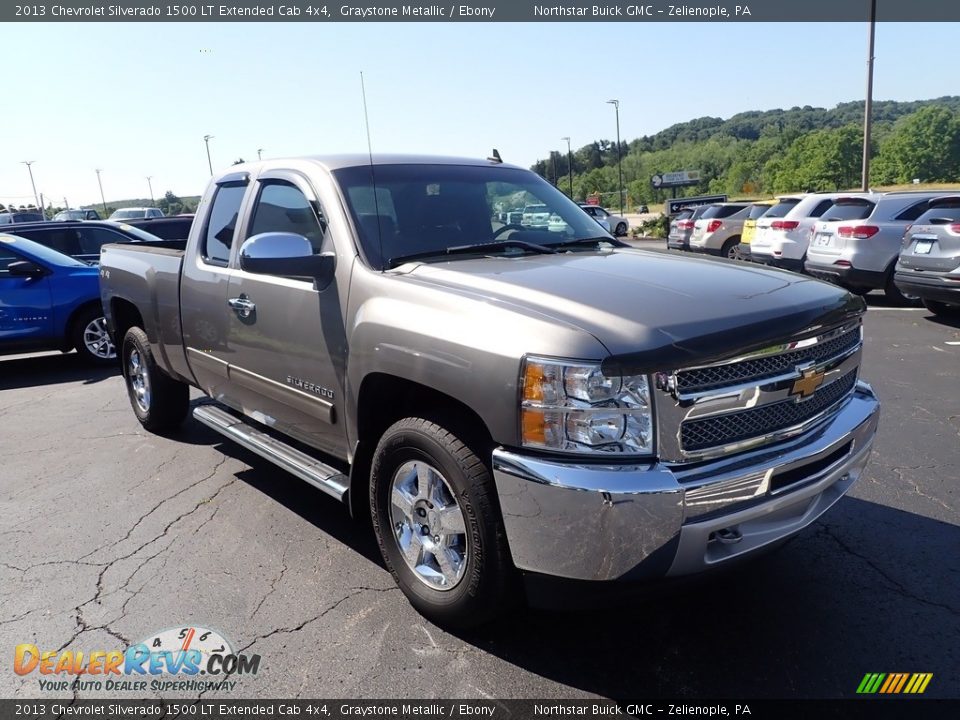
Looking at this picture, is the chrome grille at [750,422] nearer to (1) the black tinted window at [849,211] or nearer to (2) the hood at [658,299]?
(2) the hood at [658,299]

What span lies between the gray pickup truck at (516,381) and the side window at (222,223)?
154 millimetres

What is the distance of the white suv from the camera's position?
12836 mm

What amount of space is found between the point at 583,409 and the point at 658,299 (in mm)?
586

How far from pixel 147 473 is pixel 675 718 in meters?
3.91

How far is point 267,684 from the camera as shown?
8.77 ft

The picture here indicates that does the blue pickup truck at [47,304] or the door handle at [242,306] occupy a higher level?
the door handle at [242,306]

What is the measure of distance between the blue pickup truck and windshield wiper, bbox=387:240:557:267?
6948 mm

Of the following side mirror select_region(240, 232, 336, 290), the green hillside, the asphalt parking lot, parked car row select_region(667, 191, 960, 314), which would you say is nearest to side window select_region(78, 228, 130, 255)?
the asphalt parking lot

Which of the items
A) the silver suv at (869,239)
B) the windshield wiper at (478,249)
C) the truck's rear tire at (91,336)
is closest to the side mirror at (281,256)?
the windshield wiper at (478,249)

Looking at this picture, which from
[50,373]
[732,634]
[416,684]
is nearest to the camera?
[416,684]

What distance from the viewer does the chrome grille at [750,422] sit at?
2391mm

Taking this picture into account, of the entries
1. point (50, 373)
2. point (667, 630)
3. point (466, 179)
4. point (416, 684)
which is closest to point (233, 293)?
point (466, 179)

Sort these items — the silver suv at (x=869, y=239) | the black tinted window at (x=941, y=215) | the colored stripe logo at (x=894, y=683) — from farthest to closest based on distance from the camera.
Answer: the silver suv at (x=869, y=239)
the black tinted window at (x=941, y=215)
the colored stripe logo at (x=894, y=683)

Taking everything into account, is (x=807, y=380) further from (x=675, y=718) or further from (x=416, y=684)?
(x=416, y=684)
